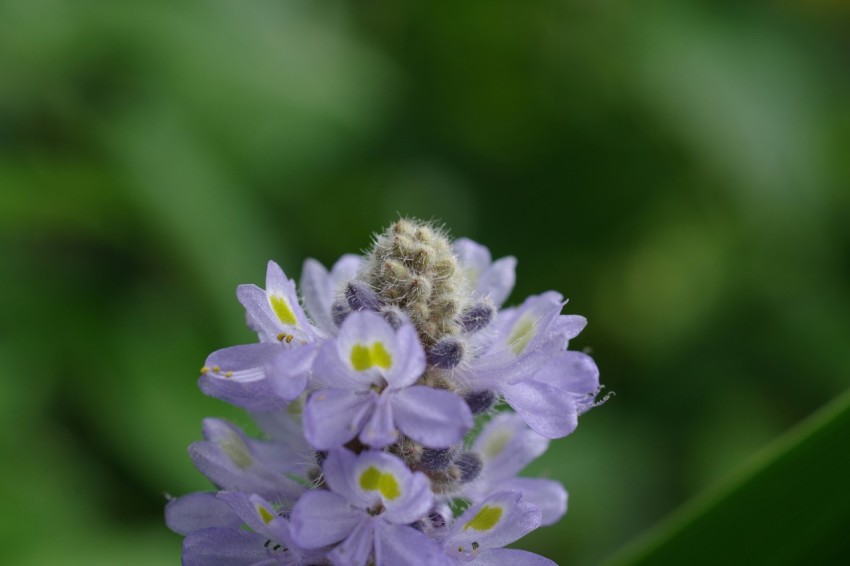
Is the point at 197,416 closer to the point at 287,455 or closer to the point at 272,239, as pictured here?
Result: the point at 272,239

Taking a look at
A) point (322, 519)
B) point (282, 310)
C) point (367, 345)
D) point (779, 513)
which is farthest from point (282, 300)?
point (779, 513)

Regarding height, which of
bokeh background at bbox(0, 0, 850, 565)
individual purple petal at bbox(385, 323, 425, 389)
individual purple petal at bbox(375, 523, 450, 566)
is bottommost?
individual purple petal at bbox(375, 523, 450, 566)

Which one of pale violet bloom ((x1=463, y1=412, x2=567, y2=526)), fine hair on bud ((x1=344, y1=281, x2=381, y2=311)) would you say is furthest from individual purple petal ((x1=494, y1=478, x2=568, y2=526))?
fine hair on bud ((x1=344, y1=281, x2=381, y2=311))

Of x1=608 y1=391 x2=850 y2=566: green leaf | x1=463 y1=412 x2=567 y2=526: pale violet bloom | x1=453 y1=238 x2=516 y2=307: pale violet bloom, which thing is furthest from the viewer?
x1=453 y1=238 x2=516 y2=307: pale violet bloom

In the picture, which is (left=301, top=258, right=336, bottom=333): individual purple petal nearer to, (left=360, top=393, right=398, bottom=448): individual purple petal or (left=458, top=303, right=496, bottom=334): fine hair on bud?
(left=458, top=303, right=496, bottom=334): fine hair on bud

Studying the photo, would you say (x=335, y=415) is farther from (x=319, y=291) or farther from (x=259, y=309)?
(x=319, y=291)

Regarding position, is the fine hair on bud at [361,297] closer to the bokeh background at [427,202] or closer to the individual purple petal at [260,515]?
the individual purple petal at [260,515]
